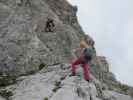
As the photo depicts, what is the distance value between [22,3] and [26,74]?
555 inches

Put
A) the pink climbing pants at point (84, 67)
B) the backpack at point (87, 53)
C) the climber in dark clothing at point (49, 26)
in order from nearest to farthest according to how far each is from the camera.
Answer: the backpack at point (87, 53) → the pink climbing pants at point (84, 67) → the climber in dark clothing at point (49, 26)

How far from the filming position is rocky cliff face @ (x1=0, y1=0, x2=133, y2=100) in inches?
1110

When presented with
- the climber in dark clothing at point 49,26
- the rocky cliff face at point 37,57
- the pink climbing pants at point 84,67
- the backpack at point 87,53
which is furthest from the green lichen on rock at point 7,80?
the climber in dark clothing at point 49,26

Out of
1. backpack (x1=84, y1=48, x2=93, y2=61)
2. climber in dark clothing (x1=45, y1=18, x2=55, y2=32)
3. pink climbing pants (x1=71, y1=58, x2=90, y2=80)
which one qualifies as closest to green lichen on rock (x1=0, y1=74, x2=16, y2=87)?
pink climbing pants (x1=71, y1=58, x2=90, y2=80)

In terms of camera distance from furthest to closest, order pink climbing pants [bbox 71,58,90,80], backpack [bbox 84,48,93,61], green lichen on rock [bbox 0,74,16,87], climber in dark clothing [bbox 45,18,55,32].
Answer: climber in dark clothing [bbox 45,18,55,32] → green lichen on rock [bbox 0,74,16,87] → pink climbing pants [bbox 71,58,90,80] → backpack [bbox 84,48,93,61]

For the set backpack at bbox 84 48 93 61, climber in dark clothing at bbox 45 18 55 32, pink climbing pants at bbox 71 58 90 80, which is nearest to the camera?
backpack at bbox 84 48 93 61

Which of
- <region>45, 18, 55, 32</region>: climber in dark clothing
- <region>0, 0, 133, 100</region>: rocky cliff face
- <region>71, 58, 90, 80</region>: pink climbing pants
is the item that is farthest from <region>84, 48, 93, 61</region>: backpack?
<region>45, 18, 55, 32</region>: climber in dark clothing

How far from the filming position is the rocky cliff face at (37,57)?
28.2 m

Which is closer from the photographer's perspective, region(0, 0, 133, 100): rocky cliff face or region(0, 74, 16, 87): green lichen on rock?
region(0, 0, 133, 100): rocky cliff face

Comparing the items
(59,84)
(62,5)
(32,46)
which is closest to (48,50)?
(32,46)

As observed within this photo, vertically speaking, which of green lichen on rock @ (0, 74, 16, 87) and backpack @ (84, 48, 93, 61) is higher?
backpack @ (84, 48, 93, 61)

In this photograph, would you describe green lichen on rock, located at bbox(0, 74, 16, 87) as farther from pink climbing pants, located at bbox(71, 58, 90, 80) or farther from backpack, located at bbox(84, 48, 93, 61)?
backpack, located at bbox(84, 48, 93, 61)

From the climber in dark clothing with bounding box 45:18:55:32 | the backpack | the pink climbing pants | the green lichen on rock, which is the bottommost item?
the green lichen on rock

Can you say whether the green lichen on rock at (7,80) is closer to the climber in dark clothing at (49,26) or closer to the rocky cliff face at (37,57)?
the rocky cliff face at (37,57)
